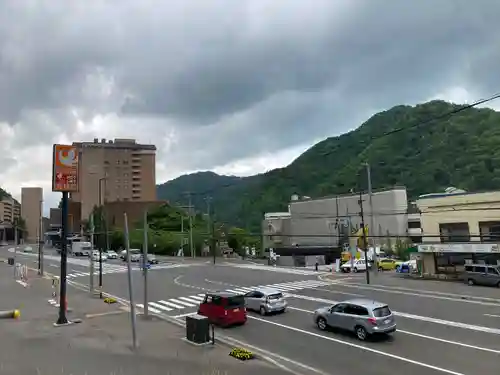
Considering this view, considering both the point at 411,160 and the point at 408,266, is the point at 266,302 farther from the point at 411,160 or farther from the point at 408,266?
the point at 411,160

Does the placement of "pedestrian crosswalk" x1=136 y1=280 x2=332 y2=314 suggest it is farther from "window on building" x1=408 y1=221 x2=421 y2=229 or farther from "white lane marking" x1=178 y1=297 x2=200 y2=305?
"window on building" x1=408 y1=221 x2=421 y2=229

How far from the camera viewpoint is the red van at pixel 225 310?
21.5m

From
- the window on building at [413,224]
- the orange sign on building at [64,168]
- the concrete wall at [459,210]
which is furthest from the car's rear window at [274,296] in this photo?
the window on building at [413,224]

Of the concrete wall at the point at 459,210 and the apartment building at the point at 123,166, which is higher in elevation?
the apartment building at the point at 123,166

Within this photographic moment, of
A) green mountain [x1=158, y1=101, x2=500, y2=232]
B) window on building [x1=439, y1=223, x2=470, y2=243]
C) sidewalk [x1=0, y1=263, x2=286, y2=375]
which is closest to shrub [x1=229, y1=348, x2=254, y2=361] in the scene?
sidewalk [x1=0, y1=263, x2=286, y2=375]

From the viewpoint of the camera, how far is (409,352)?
16.3 metres

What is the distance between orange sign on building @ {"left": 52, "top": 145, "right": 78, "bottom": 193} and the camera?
77.2ft

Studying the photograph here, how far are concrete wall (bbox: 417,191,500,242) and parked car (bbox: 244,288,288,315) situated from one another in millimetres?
18575

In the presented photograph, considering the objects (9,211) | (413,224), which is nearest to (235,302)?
(413,224)

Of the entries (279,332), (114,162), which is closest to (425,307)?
(279,332)

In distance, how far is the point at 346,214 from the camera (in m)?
78.9

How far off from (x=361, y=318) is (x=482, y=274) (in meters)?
21.6

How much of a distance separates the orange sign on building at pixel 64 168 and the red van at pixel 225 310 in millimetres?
9695

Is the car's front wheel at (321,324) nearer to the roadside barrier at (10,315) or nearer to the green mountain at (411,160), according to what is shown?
the roadside barrier at (10,315)
